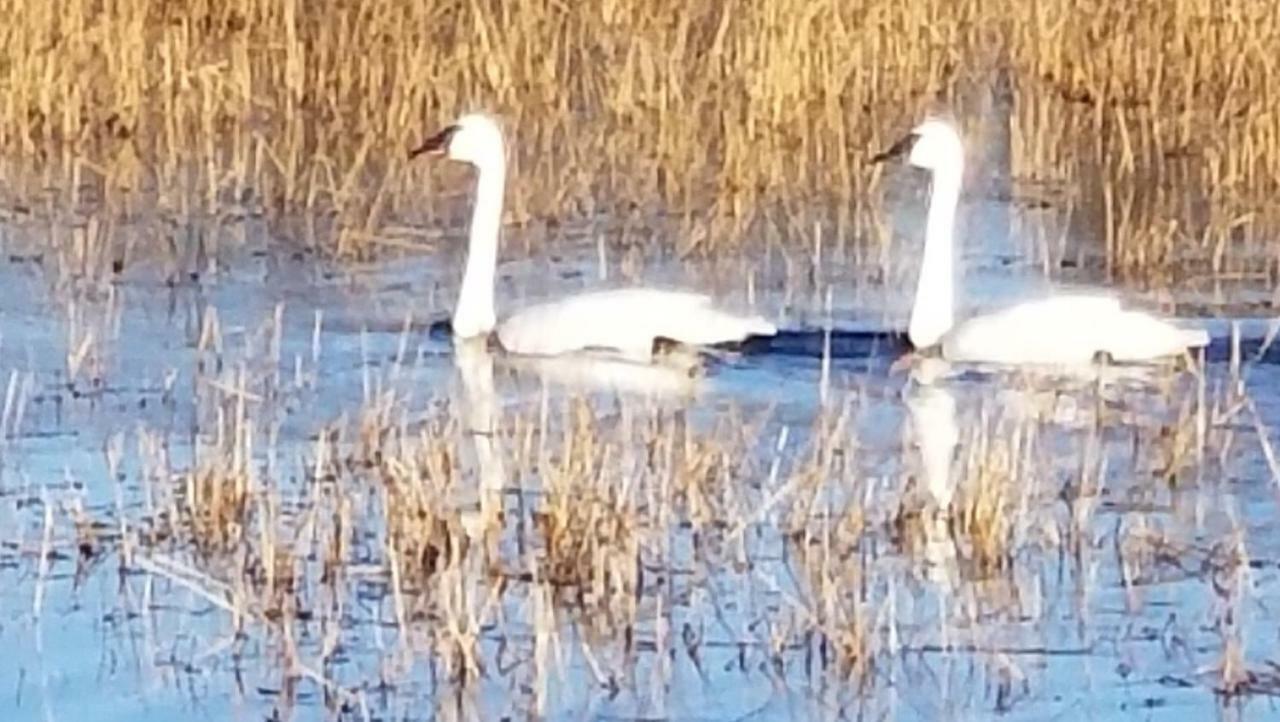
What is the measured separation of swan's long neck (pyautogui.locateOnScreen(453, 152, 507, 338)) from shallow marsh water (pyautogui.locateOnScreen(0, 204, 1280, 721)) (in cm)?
26

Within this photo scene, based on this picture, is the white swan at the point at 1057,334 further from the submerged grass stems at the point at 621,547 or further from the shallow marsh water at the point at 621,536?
the submerged grass stems at the point at 621,547

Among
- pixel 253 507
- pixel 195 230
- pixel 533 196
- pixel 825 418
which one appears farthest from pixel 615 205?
pixel 253 507

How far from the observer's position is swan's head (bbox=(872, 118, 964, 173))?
1103cm

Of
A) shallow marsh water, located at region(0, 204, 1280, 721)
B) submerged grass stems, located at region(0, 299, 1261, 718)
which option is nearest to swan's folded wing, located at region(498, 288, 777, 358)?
shallow marsh water, located at region(0, 204, 1280, 721)

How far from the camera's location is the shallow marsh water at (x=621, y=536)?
21.7ft

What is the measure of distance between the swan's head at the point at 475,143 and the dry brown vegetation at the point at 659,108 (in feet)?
2.34

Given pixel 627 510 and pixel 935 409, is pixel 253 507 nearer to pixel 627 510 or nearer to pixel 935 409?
pixel 627 510

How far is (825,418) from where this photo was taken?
8.55m

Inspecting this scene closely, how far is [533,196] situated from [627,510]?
551 cm

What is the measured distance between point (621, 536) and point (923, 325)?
10.4 ft

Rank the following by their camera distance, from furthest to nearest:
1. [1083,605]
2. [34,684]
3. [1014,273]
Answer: [1014,273] < [1083,605] < [34,684]

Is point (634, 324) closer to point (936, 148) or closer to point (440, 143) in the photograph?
point (936, 148)

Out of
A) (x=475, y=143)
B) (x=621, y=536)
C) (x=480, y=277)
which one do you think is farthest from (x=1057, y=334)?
(x=621, y=536)

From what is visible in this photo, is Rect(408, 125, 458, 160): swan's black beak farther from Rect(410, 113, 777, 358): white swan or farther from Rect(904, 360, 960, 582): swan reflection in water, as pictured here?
Rect(904, 360, 960, 582): swan reflection in water
